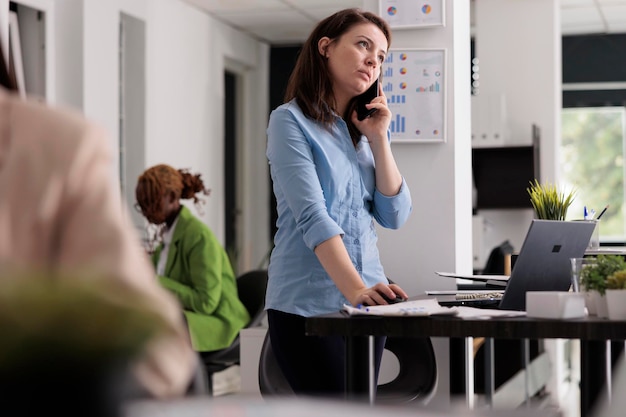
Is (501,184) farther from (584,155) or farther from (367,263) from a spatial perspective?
(367,263)

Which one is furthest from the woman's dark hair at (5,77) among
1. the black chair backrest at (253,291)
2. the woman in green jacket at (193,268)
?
the black chair backrest at (253,291)

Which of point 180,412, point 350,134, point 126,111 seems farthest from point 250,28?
point 180,412

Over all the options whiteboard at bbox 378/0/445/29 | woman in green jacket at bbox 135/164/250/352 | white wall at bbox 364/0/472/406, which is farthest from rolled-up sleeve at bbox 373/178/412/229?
woman in green jacket at bbox 135/164/250/352

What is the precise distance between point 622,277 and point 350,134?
761 millimetres

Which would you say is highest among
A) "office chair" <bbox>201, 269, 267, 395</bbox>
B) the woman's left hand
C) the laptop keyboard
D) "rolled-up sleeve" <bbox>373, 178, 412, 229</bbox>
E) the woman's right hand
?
the woman's left hand

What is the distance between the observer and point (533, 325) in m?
1.81

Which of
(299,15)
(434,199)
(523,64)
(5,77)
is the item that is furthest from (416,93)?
(299,15)

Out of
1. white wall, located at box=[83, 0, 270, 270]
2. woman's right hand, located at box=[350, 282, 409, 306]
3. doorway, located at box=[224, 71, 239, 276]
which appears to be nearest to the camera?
woman's right hand, located at box=[350, 282, 409, 306]

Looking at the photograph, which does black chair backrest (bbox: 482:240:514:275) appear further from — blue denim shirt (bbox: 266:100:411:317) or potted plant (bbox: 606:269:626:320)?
potted plant (bbox: 606:269:626:320)

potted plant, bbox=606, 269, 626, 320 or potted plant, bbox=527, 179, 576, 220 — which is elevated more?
potted plant, bbox=527, 179, 576, 220

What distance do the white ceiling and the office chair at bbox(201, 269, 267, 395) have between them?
3482mm

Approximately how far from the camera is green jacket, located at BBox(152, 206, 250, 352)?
481cm

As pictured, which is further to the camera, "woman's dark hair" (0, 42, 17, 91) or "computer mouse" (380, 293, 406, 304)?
"computer mouse" (380, 293, 406, 304)

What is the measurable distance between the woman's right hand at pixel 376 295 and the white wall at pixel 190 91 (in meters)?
5.04
